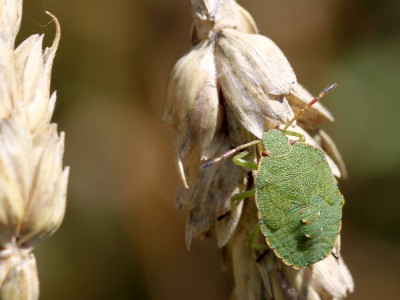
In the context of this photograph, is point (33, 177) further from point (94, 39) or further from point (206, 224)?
point (94, 39)

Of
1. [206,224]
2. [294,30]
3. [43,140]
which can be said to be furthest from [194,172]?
[294,30]

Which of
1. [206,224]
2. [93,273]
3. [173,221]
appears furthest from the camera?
[173,221]

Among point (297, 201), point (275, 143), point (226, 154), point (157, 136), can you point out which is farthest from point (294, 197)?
point (157, 136)

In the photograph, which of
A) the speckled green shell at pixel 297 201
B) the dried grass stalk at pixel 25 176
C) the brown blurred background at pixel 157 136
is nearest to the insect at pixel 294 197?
the speckled green shell at pixel 297 201

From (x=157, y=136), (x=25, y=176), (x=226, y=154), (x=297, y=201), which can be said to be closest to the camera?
(x=25, y=176)

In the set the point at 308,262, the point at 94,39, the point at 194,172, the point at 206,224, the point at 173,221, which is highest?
the point at 94,39

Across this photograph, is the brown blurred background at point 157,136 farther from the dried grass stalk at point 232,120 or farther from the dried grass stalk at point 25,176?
the dried grass stalk at point 25,176

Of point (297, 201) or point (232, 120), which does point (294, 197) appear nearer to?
point (297, 201)
